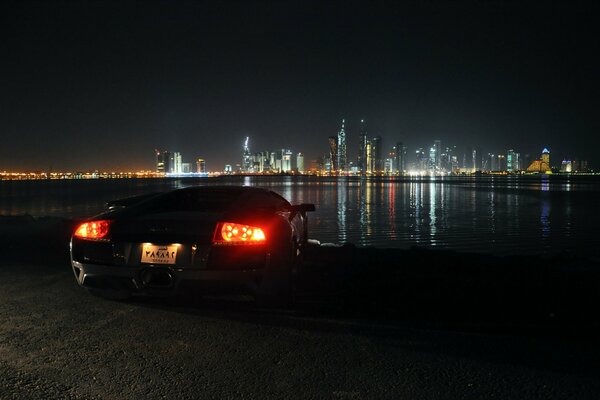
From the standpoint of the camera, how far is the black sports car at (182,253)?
470 cm

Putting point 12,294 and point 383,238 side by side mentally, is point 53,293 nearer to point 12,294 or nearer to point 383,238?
point 12,294

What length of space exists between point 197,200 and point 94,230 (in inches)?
64.3

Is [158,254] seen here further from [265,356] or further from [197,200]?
[197,200]

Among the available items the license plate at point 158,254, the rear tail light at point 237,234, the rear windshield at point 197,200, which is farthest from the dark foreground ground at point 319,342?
the rear windshield at point 197,200

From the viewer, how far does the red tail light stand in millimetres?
4977

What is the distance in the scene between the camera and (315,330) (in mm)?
4668

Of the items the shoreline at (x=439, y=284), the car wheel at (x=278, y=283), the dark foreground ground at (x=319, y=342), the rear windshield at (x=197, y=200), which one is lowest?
the shoreline at (x=439, y=284)

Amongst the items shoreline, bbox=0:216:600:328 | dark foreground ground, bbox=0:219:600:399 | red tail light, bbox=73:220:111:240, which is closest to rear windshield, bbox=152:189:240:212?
red tail light, bbox=73:220:111:240

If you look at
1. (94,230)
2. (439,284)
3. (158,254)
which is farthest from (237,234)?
(439,284)

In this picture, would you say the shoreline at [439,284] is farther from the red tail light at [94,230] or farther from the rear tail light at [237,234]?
→ the red tail light at [94,230]

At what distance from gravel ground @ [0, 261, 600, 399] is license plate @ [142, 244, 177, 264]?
0.64m

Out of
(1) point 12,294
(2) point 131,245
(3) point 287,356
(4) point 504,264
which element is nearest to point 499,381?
(3) point 287,356

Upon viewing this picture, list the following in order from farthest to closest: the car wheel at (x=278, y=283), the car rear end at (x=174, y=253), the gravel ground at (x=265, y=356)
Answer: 1. the car wheel at (x=278, y=283)
2. the car rear end at (x=174, y=253)
3. the gravel ground at (x=265, y=356)

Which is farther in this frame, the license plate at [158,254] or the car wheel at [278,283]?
the car wheel at [278,283]
